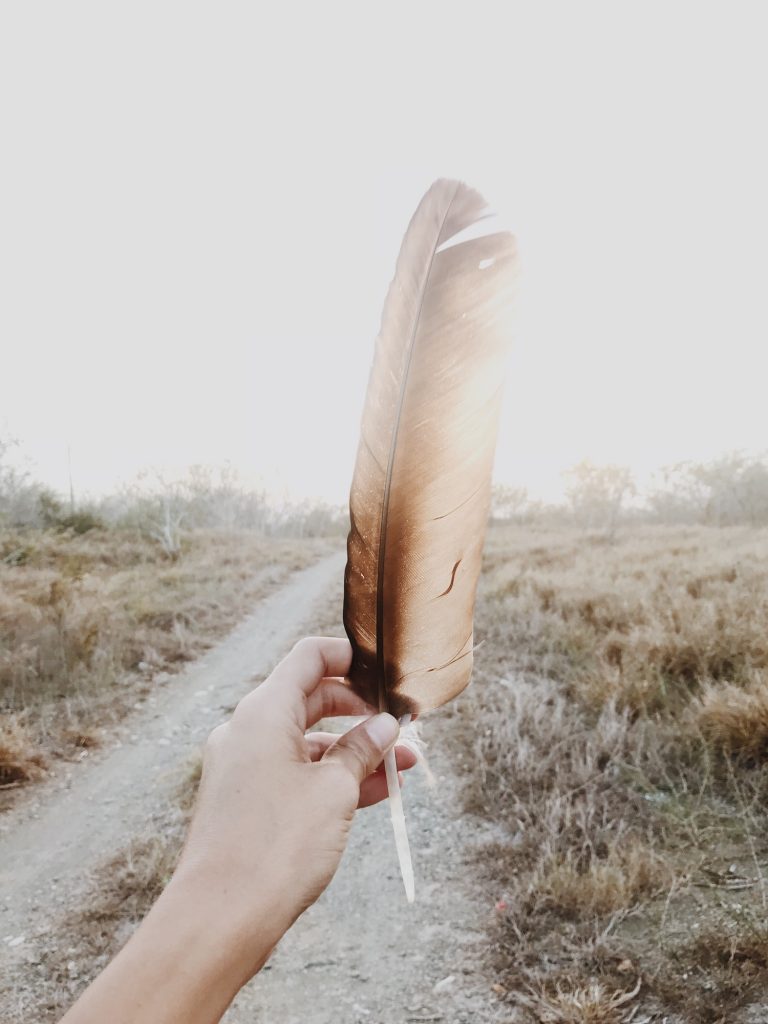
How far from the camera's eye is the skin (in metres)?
0.85

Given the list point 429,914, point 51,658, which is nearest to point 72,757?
point 51,658

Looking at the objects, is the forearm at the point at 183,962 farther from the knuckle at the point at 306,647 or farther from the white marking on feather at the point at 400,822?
the knuckle at the point at 306,647

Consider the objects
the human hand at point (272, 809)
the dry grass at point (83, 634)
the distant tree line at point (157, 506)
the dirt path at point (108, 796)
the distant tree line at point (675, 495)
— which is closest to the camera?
the human hand at point (272, 809)

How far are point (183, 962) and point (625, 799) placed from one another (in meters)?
3.08

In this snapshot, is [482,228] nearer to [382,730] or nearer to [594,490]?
[382,730]

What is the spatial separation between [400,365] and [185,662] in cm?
672

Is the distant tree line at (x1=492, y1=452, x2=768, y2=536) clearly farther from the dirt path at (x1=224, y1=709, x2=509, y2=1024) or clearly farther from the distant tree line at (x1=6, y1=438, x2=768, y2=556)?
the dirt path at (x1=224, y1=709, x2=509, y2=1024)

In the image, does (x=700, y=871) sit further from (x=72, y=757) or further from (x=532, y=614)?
(x=72, y=757)

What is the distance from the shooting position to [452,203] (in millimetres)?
1100

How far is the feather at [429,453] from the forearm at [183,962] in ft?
1.37

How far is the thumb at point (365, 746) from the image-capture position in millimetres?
1215

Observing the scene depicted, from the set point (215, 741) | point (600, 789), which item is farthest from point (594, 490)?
point (215, 741)

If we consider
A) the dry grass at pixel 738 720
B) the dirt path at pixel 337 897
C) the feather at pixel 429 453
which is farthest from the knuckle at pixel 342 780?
the dry grass at pixel 738 720

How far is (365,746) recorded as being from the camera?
1.25m
